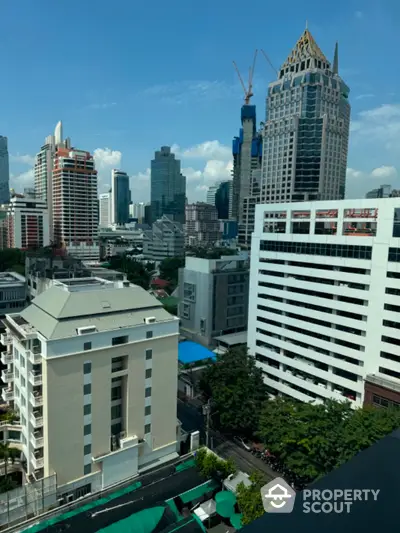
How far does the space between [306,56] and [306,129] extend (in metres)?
21.7

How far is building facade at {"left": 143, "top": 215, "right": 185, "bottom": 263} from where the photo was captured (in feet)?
387

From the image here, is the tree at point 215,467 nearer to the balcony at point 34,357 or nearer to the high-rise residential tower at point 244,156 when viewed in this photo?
the balcony at point 34,357

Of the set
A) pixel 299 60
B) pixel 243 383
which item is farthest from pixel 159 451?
pixel 299 60

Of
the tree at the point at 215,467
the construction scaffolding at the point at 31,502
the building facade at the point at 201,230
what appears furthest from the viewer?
the building facade at the point at 201,230

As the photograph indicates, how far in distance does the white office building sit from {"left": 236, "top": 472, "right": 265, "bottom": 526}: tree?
38.5ft

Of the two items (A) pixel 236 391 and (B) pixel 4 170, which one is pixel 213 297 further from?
(B) pixel 4 170

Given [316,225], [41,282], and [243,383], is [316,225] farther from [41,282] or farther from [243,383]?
[41,282]

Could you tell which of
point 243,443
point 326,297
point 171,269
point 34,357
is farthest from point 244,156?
point 34,357

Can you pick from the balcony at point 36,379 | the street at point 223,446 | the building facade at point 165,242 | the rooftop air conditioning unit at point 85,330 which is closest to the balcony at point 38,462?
the balcony at point 36,379

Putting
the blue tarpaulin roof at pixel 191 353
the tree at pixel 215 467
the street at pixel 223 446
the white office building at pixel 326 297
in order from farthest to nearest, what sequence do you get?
the blue tarpaulin roof at pixel 191 353 < the street at pixel 223 446 < the white office building at pixel 326 297 < the tree at pixel 215 467

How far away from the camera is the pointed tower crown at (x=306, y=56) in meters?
99.9

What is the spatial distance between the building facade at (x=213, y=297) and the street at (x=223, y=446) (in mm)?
15345

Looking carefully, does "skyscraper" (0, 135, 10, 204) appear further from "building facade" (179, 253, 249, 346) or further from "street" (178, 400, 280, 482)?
"street" (178, 400, 280, 482)

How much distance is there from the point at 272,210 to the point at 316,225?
5267mm
